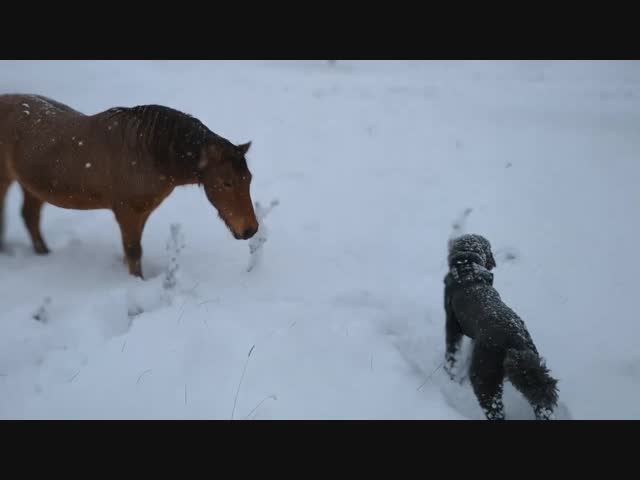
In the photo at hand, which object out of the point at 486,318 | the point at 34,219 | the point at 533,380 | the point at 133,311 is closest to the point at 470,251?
the point at 486,318

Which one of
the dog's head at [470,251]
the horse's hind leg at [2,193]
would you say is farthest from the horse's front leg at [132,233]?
the dog's head at [470,251]

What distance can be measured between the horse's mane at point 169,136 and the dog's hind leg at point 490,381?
9.68ft

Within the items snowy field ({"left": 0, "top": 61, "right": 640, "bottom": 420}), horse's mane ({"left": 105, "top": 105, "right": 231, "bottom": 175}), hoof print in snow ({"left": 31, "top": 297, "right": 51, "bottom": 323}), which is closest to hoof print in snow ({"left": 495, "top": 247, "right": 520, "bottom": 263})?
snowy field ({"left": 0, "top": 61, "right": 640, "bottom": 420})

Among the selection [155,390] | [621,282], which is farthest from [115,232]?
[621,282]

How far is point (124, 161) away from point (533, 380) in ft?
13.1

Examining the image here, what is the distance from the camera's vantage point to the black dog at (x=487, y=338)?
250cm

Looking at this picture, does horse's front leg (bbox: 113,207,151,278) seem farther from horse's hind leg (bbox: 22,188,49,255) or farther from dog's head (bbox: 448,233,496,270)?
dog's head (bbox: 448,233,496,270)

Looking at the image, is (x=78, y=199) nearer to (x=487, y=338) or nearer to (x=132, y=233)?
(x=132, y=233)

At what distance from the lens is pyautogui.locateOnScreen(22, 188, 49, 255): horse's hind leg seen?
15.5 feet

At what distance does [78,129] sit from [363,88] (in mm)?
8686

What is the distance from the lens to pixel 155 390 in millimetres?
2680

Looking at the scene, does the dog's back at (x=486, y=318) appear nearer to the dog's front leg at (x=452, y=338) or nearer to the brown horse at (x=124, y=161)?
the dog's front leg at (x=452, y=338)

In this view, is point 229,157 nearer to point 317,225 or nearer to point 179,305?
point 179,305

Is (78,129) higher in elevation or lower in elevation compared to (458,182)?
lower
